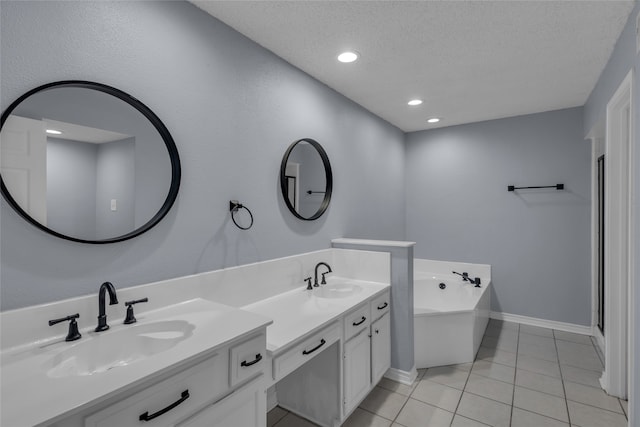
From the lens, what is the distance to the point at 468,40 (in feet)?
6.77

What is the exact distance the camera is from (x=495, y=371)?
2611 millimetres

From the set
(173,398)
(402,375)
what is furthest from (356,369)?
(173,398)

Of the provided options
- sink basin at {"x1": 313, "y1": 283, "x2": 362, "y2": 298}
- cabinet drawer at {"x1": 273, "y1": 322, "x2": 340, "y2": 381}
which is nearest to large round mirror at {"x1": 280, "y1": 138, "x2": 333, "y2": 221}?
sink basin at {"x1": 313, "y1": 283, "x2": 362, "y2": 298}

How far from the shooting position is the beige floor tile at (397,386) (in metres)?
2.35

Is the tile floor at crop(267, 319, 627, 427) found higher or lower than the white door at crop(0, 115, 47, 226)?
lower

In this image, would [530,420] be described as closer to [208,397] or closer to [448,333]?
[448,333]

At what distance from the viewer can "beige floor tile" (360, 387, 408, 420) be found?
2.10m

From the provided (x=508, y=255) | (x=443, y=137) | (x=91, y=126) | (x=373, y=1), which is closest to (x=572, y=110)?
(x=443, y=137)

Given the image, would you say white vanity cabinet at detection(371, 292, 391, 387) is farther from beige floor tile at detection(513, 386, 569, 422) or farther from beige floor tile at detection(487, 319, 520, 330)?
beige floor tile at detection(487, 319, 520, 330)

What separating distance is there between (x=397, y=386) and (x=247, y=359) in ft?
5.36

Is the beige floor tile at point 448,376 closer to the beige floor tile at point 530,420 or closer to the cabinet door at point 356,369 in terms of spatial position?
the beige floor tile at point 530,420

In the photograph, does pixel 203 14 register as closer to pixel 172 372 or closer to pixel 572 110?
pixel 172 372

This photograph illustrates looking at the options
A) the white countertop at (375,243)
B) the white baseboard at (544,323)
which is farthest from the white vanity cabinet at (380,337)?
the white baseboard at (544,323)

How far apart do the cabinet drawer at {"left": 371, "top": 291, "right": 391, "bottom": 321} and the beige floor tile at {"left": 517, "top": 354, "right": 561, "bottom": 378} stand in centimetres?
137
